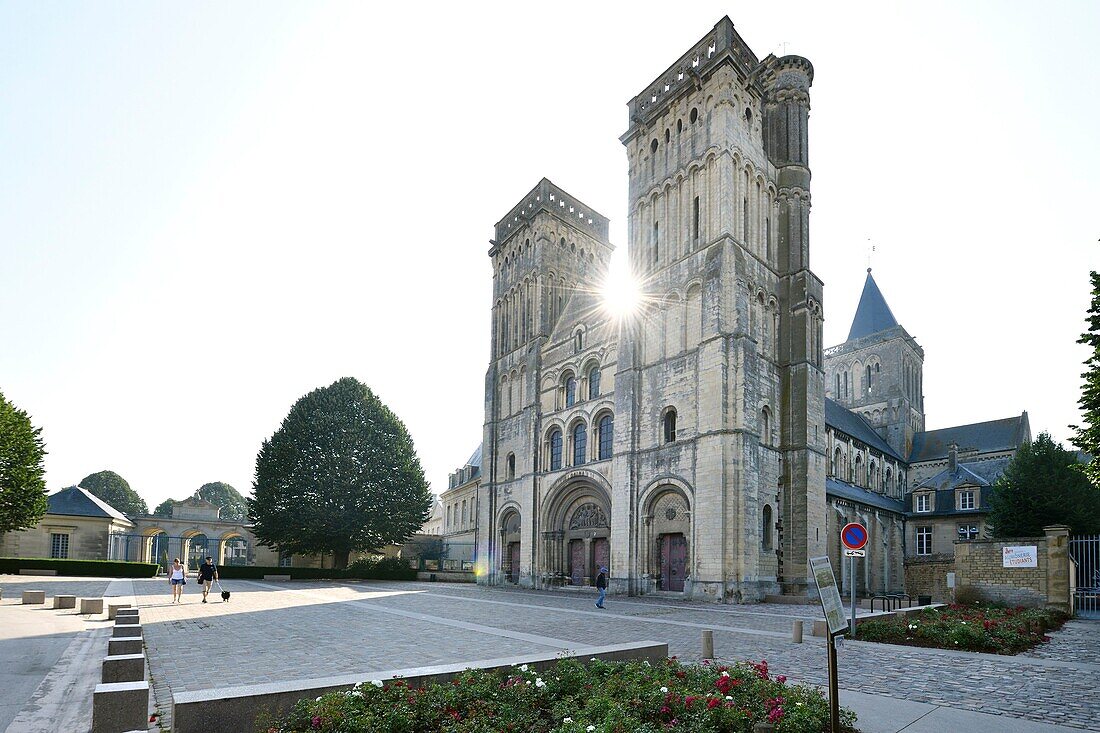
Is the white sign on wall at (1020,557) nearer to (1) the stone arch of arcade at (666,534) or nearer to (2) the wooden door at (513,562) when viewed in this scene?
(1) the stone arch of arcade at (666,534)

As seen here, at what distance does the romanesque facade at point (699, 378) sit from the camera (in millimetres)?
28797

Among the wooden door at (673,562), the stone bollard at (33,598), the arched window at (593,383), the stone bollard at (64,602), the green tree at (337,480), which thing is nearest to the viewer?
the stone bollard at (64,602)

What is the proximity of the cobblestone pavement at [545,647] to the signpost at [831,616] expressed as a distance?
Result: 3214 millimetres

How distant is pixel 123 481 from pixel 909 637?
104815 millimetres

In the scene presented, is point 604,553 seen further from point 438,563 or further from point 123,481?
point 123,481

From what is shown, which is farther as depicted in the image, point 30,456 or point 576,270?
point 576,270

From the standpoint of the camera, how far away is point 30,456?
35656 mm

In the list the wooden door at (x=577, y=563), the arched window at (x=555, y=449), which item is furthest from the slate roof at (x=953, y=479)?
the arched window at (x=555, y=449)

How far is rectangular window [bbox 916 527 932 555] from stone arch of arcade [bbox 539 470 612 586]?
2370 centimetres

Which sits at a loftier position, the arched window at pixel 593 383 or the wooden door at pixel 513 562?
the arched window at pixel 593 383

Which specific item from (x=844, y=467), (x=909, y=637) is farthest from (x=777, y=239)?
(x=909, y=637)

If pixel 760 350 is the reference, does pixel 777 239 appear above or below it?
above

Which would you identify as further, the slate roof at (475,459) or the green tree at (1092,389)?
the slate roof at (475,459)

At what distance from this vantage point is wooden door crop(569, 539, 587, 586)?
35.5 metres
